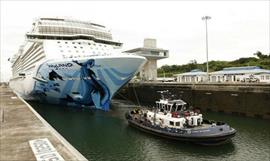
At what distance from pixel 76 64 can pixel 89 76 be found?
1.92 metres

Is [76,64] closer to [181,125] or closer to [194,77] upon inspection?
[181,125]

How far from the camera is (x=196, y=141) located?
762 inches

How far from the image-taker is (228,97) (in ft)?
110

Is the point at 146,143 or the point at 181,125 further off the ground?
the point at 181,125

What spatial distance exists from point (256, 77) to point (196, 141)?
1439 inches

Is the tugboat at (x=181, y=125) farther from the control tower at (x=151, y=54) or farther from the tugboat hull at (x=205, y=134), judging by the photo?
the control tower at (x=151, y=54)

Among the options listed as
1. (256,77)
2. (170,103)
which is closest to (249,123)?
(170,103)

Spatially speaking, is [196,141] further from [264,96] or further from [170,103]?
[264,96]

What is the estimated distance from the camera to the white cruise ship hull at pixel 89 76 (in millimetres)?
31359

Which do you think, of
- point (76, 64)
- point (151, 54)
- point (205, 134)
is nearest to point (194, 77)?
point (151, 54)

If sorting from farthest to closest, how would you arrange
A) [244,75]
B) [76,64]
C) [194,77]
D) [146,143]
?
1. [194,77]
2. [244,75]
3. [76,64]
4. [146,143]

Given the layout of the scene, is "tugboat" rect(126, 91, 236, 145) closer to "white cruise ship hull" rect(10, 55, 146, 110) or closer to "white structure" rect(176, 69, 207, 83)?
"white cruise ship hull" rect(10, 55, 146, 110)

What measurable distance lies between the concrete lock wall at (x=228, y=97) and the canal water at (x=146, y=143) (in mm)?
1569

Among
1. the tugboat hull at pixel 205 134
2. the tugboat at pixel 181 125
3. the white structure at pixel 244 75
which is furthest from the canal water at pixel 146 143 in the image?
the white structure at pixel 244 75
